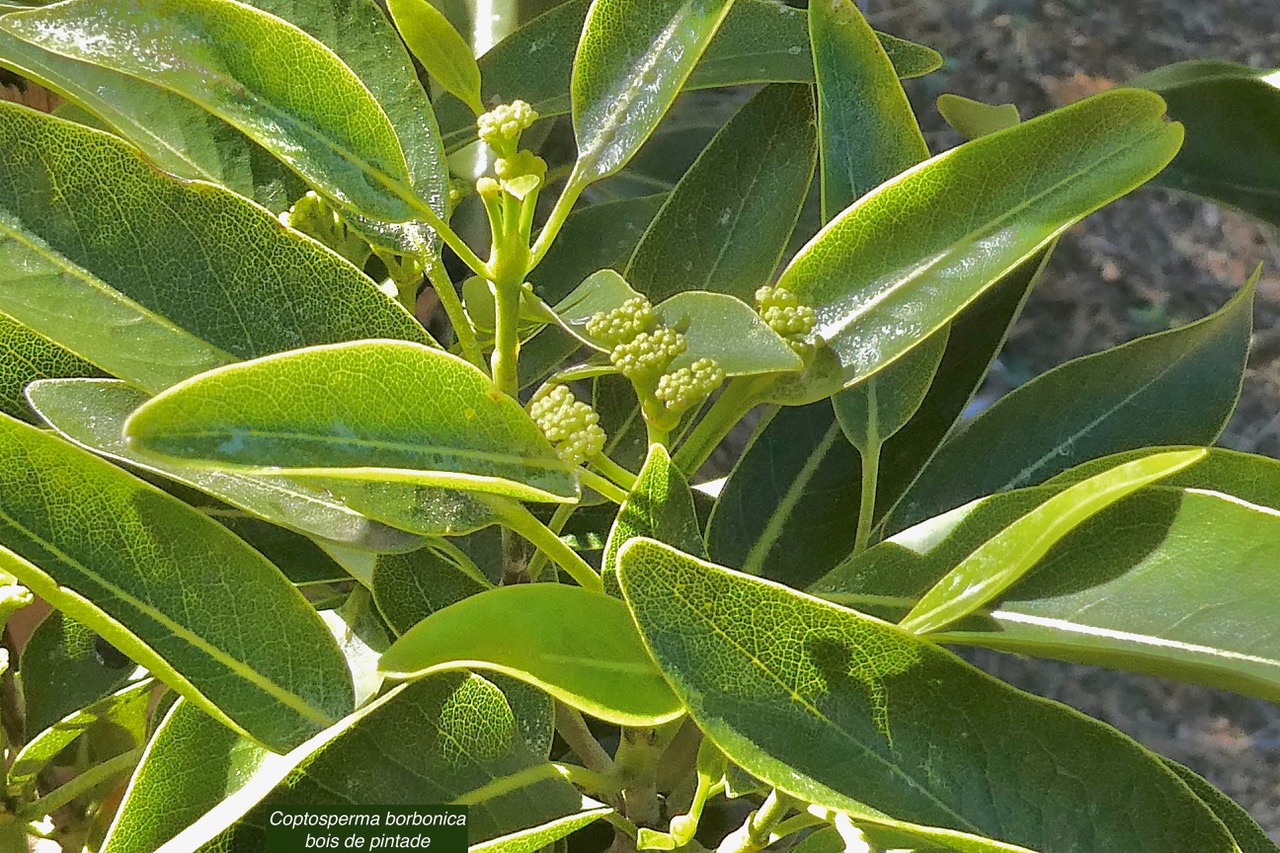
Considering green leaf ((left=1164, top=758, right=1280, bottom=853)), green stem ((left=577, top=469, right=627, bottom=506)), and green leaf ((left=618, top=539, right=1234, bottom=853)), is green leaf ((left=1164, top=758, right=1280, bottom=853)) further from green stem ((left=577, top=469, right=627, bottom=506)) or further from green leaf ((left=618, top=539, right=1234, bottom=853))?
green stem ((left=577, top=469, right=627, bottom=506))

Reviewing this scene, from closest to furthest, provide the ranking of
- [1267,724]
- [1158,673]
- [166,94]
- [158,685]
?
1. [1158,673]
2. [166,94]
3. [158,685]
4. [1267,724]

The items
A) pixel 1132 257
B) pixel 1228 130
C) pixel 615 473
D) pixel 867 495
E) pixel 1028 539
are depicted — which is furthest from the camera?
pixel 1132 257

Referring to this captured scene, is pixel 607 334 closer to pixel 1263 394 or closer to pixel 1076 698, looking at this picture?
pixel 1076 698

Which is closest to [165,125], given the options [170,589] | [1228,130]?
[170,589]

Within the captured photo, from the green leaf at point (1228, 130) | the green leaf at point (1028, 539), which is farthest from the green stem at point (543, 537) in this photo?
the green leaf at point (1228, 130)

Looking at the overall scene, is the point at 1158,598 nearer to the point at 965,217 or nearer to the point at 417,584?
the point at 965,217

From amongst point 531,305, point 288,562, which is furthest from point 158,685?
point 531,305

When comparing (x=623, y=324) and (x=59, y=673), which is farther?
(x=59, y=673)
